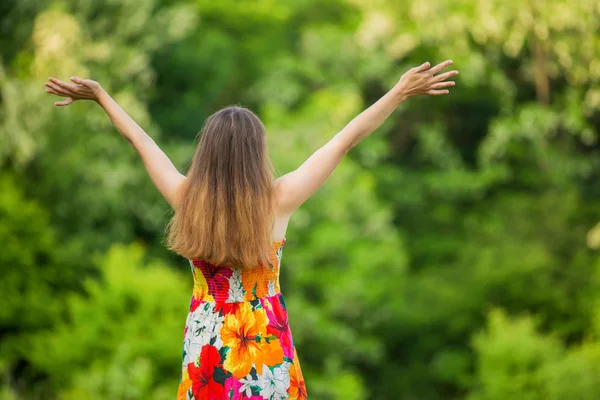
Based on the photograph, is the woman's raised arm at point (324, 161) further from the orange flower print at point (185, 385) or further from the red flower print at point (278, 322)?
the orange flower print at point (185, 385)

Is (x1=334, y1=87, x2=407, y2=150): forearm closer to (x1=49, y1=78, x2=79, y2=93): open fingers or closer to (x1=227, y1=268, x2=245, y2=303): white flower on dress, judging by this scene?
(x1=227, y1=268, x2=245, y2=303): white flower on dress

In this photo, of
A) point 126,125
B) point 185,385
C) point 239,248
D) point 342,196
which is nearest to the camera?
point 239,248

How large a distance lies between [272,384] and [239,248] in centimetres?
42

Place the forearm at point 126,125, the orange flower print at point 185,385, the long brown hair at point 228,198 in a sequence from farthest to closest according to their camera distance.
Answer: the forearm at point 126,125 → the orange flower print at point 185,385 → the long brown hair at point 228,198

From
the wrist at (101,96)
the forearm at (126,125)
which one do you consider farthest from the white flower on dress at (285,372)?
the wrist at (101,96)

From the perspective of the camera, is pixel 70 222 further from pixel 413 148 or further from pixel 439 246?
pixel 413 148

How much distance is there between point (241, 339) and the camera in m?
2.58

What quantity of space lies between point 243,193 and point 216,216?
4.1 inches

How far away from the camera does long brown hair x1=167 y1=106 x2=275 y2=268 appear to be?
252cm

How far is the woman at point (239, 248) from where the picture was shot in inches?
100

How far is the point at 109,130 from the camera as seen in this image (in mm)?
14508

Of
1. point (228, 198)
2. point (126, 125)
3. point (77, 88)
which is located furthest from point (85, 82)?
point (228, 198)

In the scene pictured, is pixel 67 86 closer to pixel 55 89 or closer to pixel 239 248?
pixel 55 89

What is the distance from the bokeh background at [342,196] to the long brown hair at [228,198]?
7117 millimetres
